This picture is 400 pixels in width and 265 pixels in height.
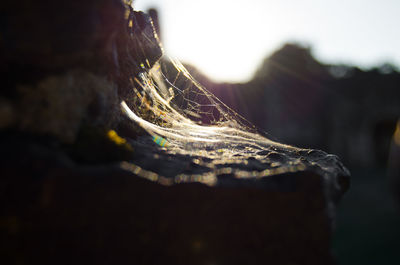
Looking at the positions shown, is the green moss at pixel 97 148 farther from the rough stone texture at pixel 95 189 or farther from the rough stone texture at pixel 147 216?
the rough stone texture at pixel 147 216

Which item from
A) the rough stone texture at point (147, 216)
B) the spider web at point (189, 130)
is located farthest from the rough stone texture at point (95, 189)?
the spider web at point (189, 130)

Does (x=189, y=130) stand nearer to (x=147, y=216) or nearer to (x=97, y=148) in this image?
(x=97, y=148)

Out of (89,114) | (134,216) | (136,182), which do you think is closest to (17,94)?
(89,114)

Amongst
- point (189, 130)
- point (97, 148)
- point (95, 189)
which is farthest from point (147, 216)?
point (189, 130)

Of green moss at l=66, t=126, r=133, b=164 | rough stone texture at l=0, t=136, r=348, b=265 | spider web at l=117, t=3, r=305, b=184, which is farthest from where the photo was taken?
spider web at l=117, t=3, r=305, b=184

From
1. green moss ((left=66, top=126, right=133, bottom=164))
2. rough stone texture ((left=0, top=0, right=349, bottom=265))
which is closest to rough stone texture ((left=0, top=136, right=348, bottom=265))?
rough stone texture ((left=0, top=0, right=349, bottom=265))

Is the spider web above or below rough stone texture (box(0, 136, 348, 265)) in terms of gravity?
above

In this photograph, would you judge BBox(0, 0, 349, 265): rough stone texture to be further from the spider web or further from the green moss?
the spider web

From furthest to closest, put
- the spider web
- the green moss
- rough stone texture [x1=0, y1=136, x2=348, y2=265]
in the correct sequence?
1. the spider web
2. the green moss
3. rough stone texture [x1=0, y1=136, x2=348, y2=265]

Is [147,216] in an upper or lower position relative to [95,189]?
lower
